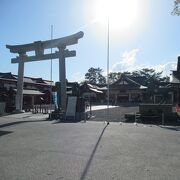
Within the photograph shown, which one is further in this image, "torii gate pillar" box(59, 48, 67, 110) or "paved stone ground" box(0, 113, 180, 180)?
"torii gate pillar" box(59, 48, 67, 110)

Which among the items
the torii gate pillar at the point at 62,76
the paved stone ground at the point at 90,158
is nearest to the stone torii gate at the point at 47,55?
the torii gate pillar at the point at 62,76

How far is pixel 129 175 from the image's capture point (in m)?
6.86

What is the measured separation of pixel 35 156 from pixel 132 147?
135 inches

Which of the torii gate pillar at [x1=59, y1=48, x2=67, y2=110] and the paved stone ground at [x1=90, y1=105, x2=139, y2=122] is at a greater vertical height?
the torii gate pillar at [x1=59, y1=48, x2=67, y2=110]

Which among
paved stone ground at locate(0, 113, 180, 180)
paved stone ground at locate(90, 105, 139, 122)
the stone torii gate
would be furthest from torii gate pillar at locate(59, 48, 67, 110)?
paved stone ground at locate(0, 113, 180, 180)

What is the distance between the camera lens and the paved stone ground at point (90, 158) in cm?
690

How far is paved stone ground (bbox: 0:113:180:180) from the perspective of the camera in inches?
272

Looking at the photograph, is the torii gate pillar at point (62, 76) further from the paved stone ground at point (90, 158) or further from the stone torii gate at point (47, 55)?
the paved stone ground at point (90, 158)

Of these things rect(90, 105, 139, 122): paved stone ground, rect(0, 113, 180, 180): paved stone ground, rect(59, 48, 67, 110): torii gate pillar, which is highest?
rect(59, 48, 67, 110): torii gate pillar

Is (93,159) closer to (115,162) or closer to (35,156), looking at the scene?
(115,162)

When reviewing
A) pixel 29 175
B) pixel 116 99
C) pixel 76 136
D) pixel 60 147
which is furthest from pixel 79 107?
pixel 116 99

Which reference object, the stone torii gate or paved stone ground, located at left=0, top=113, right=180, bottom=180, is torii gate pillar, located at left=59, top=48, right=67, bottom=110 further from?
paved stone ground, located at left=0, top=113, right=180, bottom=180

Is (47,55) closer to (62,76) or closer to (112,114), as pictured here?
(62,76)

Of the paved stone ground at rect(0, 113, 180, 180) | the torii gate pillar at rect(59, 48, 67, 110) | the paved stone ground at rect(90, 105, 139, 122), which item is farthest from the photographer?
the torii gate pillar at rect(59, 48, 67, 110)
